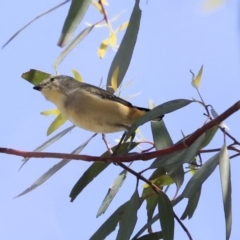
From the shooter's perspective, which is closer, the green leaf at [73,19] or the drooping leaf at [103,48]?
the green leaf at [73,19]

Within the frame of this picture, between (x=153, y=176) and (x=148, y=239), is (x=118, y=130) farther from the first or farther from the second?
(x=148, y=239)

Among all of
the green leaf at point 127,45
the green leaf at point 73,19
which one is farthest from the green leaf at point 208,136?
the green leaf at point 73,19

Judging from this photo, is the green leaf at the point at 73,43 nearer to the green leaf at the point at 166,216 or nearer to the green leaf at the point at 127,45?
the green leaf at the point at 127,45

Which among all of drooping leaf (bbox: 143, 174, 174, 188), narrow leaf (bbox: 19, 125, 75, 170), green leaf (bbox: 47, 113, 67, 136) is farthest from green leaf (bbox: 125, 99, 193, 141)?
green leaf (bbox: 47, 113, 67, 136)

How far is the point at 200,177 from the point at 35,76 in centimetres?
65

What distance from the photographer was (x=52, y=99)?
1963 mm

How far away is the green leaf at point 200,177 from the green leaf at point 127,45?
0.31m

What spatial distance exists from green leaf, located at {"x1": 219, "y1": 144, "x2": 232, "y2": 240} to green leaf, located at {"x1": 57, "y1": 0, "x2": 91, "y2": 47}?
0.46m

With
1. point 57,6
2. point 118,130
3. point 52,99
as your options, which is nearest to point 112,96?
point 118,130

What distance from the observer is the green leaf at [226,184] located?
140 centimetres

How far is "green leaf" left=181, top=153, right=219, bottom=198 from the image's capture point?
1485mm

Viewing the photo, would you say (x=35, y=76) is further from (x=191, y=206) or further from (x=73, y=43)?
(x=191, y=206)

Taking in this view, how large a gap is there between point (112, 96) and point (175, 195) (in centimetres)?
35

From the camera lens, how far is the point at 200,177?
1503mm
